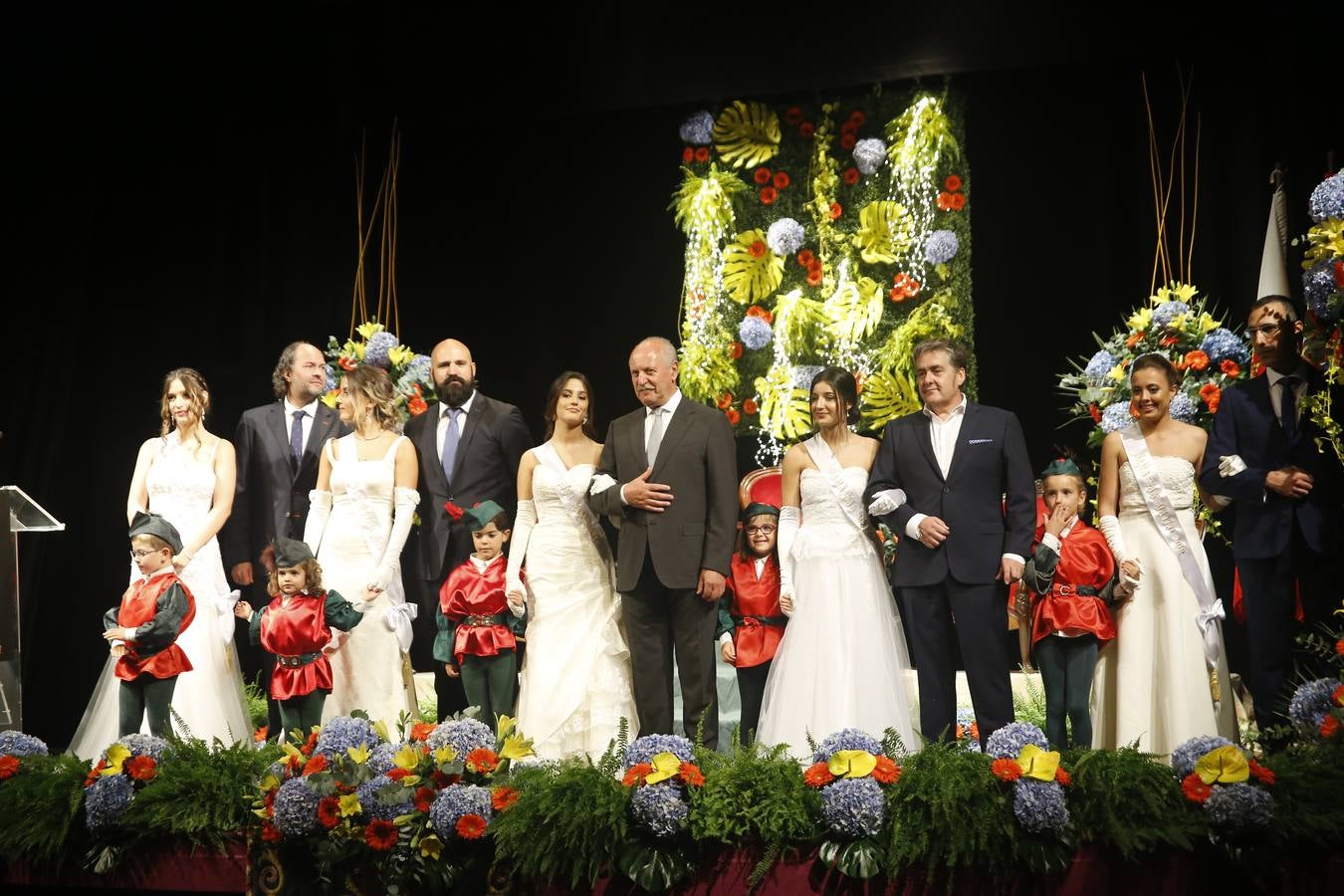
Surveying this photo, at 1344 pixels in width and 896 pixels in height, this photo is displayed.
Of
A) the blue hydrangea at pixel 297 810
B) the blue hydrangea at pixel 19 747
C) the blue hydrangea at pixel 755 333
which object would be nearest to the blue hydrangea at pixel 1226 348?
the blue hydrangea at pixel 755 333

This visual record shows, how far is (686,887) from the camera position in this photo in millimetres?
3770

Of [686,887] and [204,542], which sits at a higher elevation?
[204,542]

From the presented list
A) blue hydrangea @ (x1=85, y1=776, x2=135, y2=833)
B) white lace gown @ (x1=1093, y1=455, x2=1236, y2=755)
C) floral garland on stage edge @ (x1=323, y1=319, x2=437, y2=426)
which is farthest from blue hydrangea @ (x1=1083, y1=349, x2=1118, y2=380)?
blue hydrangea @ (x1=85, y1=776, x2=135, y2=833)

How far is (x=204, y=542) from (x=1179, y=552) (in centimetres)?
408

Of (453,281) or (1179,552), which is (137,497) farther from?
(1179,552)

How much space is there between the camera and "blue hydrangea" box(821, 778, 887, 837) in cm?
366

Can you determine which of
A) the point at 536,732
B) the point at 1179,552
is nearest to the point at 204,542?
the point at 536,732

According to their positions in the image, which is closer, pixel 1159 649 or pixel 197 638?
pixel 1159 649

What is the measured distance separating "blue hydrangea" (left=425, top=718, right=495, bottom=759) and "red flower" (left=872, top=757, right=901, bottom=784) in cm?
120

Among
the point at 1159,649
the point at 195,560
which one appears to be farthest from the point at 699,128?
the point at 1159,649

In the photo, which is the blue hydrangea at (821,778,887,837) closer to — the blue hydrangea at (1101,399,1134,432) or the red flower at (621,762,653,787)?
the red flower at (621,762,653,787)

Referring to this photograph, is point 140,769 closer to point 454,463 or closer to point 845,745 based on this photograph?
point 454,463

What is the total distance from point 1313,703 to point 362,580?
3606 millimetres

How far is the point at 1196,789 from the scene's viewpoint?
144 inches
